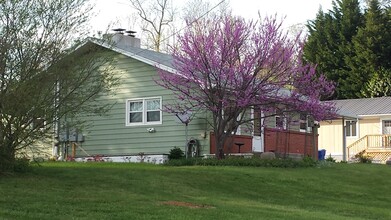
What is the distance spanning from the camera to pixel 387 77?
43.2 m

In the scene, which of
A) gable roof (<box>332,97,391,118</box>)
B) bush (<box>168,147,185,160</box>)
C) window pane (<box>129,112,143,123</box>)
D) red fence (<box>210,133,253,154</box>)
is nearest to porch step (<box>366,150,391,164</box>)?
gable roof (<box>332,97,391,118</box>)

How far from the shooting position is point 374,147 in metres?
33.6

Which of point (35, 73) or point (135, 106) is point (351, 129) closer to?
point (135, 106)

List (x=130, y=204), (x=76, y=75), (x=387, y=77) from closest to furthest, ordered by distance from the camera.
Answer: (x=130, y=204) < (x=76, y=75) < (x=387, y=77)

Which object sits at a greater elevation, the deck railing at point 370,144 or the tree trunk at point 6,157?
the deck railing at point 370,144

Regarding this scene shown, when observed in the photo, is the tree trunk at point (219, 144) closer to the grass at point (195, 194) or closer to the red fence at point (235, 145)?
the red fence at point (235, 145)

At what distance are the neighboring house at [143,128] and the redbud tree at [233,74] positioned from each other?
3.13ft

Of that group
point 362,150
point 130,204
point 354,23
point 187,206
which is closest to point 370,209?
point 187,206

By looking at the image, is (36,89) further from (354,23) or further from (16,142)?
(354,23)

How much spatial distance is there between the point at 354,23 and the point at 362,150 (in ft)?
52.8

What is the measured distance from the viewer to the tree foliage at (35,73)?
12852 millimetres

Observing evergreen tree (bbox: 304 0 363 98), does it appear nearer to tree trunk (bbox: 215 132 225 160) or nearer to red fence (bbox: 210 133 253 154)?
red fence (bbox: 210 133 253 154)

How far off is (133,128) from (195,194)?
10084 mm

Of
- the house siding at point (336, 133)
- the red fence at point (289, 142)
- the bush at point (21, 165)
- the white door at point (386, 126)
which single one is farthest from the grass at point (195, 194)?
the white door at point (386, 126)
